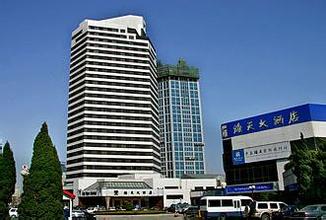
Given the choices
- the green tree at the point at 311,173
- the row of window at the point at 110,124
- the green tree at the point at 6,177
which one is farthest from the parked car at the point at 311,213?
the row of window at the point at 110,124

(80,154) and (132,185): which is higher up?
(80,154)

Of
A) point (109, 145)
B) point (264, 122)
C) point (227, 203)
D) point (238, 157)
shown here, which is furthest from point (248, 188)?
point (109, 145)

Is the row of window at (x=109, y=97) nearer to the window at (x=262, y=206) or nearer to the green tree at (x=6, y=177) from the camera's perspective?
the window at (x=262, y=206)

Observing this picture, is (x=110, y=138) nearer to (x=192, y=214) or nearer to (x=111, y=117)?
(x=111, y=117)

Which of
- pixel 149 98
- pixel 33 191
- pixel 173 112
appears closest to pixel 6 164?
pixel 33 191

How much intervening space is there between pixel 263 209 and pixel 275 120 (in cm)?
3356

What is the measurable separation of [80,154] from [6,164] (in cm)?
9608

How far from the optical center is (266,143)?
69438 mm

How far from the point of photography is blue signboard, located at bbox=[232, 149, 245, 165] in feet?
244

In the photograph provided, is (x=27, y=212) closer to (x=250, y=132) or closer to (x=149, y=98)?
(x=250, y=132)

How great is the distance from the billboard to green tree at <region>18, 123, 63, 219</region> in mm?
48604

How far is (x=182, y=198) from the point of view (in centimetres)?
11419

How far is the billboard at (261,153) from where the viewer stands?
215 ft

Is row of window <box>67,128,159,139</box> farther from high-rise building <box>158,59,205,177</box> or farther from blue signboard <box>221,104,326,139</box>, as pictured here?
high-rise building <box>158,59,205,177</box>
